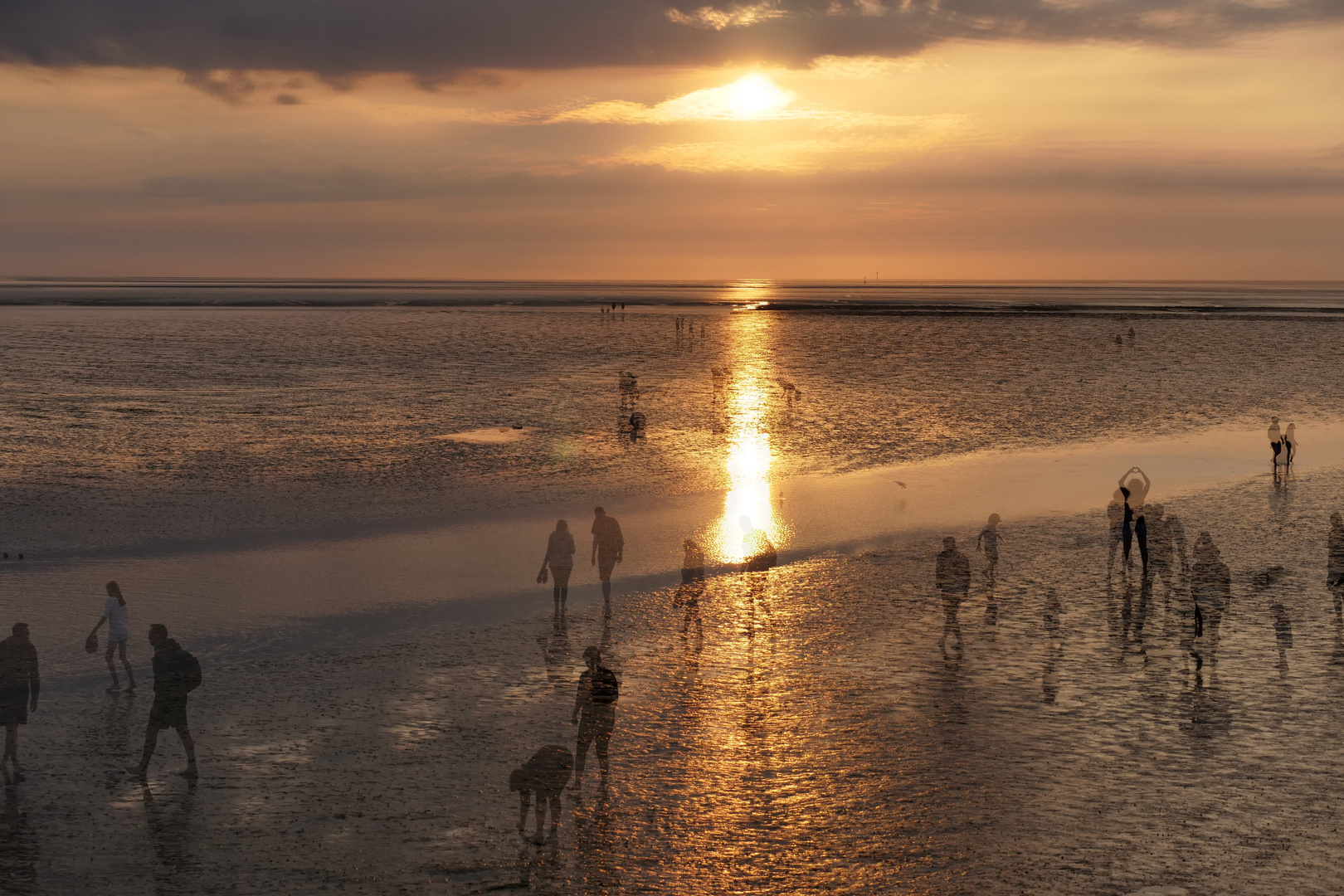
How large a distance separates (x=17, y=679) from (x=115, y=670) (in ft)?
7.40

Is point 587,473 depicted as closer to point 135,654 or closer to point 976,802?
point 135,654

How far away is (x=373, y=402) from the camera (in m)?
49.6

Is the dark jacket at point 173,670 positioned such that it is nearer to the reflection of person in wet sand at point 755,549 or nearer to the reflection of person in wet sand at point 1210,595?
the reflection of person in wet sand at point 755,549

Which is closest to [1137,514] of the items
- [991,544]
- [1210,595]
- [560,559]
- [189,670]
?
[1210,595]

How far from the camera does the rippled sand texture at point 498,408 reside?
28.9m

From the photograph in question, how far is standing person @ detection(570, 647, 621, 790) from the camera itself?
12.2 m

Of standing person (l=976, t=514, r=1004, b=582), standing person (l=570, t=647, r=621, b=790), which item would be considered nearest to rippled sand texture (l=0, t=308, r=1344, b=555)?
standing person (l=976, t=514, r=1004, b=582)

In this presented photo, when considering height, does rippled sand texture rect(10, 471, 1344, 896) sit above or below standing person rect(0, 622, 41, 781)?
below

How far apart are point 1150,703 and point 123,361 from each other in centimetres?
7265

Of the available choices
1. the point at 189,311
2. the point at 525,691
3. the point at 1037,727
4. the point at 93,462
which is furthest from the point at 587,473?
the point at 189,311

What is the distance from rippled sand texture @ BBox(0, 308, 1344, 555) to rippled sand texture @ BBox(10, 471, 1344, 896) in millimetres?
11767

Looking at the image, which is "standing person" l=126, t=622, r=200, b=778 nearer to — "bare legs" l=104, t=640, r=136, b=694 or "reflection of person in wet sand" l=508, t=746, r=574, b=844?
"bare legs" l=104, t=640, r=136, b=694

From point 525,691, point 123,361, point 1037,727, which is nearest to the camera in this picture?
point 1037,727

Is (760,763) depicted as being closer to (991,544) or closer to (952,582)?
(952,582)
